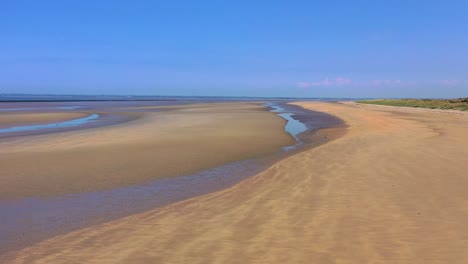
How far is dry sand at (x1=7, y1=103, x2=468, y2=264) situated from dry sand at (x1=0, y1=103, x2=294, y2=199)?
2787mm

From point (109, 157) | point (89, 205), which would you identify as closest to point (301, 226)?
point (89, 205)

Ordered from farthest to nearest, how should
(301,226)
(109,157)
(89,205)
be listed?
(109,157)
(89,205)
(301,226)

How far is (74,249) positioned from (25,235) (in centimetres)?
115

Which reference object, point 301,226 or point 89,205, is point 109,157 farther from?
point 301,226

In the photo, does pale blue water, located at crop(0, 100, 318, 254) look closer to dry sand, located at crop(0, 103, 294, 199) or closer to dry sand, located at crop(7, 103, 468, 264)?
dry sand, located at crop(7, 103, 468, 264)

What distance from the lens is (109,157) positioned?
12578 mm

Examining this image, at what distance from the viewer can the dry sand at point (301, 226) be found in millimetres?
4781

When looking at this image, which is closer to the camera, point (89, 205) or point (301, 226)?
point (301, 226)

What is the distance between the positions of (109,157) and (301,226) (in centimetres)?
830

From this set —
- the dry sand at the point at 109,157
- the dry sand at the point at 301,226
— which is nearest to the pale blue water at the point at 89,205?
the dry sand at the point at 301,226

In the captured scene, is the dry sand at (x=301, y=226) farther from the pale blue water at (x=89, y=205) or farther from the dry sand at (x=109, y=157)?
the dry sand at (x=109, y=157)

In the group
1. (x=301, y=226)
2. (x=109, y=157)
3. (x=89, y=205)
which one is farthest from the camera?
(x=109, y=157)

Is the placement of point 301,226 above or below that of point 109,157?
above

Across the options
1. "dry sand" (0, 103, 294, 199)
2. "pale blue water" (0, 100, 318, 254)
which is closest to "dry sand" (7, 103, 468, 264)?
"pale blue water" (0, 100, 318, 254)
